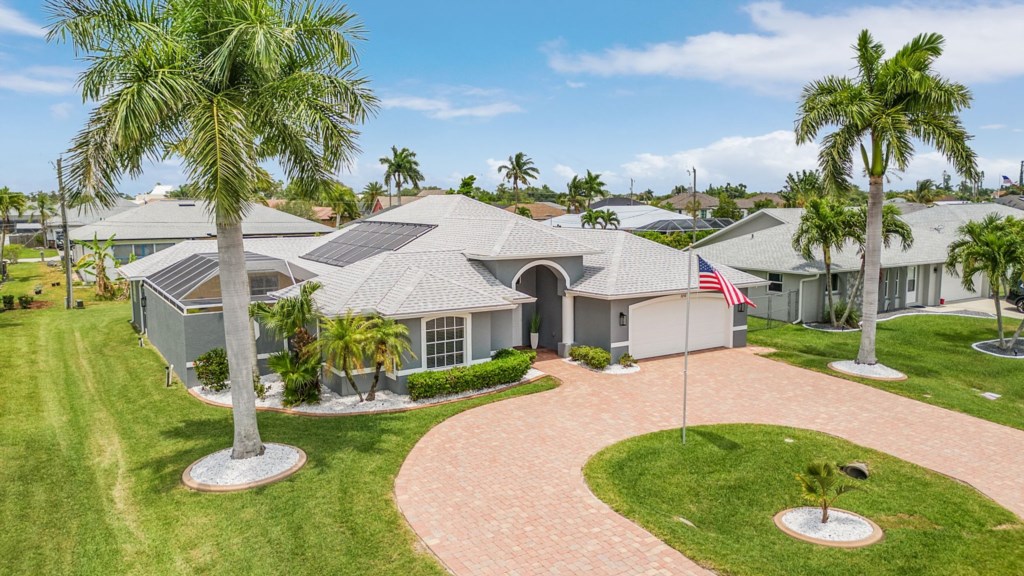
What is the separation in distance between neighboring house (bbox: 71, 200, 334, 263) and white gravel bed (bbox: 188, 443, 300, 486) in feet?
105

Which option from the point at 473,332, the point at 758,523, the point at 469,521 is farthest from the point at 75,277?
the point at 758,523

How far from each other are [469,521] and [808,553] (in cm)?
534

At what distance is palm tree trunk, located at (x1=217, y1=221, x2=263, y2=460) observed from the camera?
39.7 ft

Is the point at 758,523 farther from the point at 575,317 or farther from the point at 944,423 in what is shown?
the point at 575,317

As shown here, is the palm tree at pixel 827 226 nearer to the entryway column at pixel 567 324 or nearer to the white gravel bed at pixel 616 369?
the white gravel bed at pixel 616 369

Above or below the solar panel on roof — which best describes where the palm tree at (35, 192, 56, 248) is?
above

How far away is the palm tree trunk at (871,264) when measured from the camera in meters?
19.8

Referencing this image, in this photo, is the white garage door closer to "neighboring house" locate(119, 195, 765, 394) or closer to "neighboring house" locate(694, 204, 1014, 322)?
"neighboring house" locate(694, 204, 1014, 322)

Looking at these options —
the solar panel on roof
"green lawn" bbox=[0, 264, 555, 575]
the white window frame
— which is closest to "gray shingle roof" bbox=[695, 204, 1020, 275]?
the solar panel on roof

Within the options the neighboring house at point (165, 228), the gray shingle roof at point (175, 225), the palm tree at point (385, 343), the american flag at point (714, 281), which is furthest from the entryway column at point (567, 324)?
the gray shingle roof at point (175, 225)

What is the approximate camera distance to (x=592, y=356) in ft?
67.6

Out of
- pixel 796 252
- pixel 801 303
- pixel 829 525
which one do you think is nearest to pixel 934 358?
pixel 801 303

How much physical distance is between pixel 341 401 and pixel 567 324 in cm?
841

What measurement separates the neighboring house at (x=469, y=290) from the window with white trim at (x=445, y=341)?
3 centimetres
